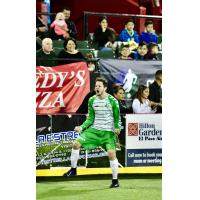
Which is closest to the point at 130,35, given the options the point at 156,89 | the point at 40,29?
the point at 156,89

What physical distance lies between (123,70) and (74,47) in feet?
2.56

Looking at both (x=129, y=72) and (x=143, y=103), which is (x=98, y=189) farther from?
(x=129, y=72)

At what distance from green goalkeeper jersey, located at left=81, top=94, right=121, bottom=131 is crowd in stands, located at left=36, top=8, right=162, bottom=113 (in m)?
0.10

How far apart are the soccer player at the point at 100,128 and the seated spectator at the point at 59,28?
42.1 inches

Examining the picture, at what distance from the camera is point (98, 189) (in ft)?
20.9

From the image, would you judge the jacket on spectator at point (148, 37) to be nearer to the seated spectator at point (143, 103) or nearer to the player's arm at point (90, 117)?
the seated spectator at point (143, 103)

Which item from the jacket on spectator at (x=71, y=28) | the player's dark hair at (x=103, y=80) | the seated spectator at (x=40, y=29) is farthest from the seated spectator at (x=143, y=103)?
the seated spectator at (x=40, y=29)

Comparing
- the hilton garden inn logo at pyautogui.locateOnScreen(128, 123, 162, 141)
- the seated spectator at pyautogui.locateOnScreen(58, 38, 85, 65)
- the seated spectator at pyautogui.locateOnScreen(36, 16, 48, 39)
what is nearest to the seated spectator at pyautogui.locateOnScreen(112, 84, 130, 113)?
the hilton garden inn logo at pyautogui.locateOnScreen(128, 123, 162, 141)

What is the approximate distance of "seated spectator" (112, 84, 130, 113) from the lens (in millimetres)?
7082

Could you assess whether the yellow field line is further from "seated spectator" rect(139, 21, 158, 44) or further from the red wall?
the red wall

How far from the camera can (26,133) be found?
3.16 meters

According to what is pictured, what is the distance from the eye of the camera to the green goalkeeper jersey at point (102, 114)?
6887mm

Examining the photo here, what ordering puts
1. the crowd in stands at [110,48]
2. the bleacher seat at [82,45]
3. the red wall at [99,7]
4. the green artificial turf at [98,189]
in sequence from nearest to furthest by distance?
the green artificial turf at [98,189], the crowd in stands at [110,48], the bleacher seat at [82,45], the red wall at [99,7]
